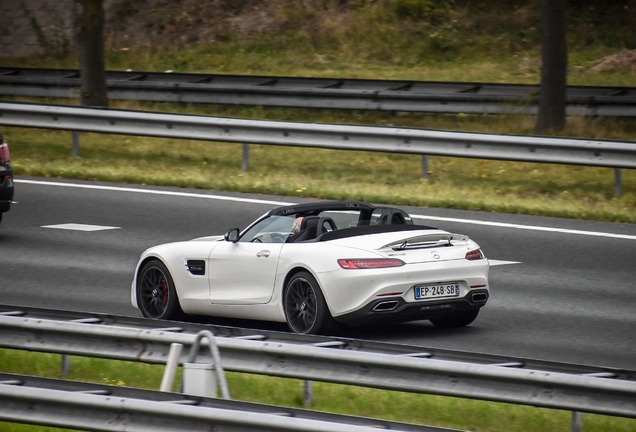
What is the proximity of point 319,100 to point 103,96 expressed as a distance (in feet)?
14.1

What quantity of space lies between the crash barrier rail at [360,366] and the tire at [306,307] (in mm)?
1227

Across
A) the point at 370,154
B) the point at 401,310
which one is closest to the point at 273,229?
the point at 401,310

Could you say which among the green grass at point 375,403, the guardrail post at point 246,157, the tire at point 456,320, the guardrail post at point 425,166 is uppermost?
the guardrail post at point 246,157

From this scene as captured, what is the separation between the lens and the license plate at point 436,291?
339 inches

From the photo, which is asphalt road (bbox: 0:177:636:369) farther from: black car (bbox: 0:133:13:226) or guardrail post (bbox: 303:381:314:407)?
guardrail post (bbox: 303:381:314:407)

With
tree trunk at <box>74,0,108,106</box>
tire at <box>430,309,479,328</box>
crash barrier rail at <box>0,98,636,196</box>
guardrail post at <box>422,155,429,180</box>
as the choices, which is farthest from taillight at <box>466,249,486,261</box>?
tree trunk at <box>74,0,108,106</box>

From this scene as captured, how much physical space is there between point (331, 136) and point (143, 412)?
11.1 metres

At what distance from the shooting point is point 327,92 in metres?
19.9

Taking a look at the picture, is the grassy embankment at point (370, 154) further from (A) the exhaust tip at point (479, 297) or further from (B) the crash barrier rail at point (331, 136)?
(A) the exhaust tip at point (479, 297)

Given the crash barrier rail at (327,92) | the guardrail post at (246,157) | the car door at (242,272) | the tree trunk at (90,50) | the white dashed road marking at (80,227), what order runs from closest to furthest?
the car door at (242,272) < the white dashed road marking at (80,227) < the guardrail post at (246,157) < the crash barrier rail at (327,92) < the tree trunk at (90,50)

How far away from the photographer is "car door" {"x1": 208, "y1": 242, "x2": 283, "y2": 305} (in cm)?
914

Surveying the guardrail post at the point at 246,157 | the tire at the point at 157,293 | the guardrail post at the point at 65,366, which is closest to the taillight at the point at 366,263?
the tire at the point at 157,293

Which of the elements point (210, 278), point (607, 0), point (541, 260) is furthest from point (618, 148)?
point (607, 0)

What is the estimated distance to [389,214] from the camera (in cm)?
933
